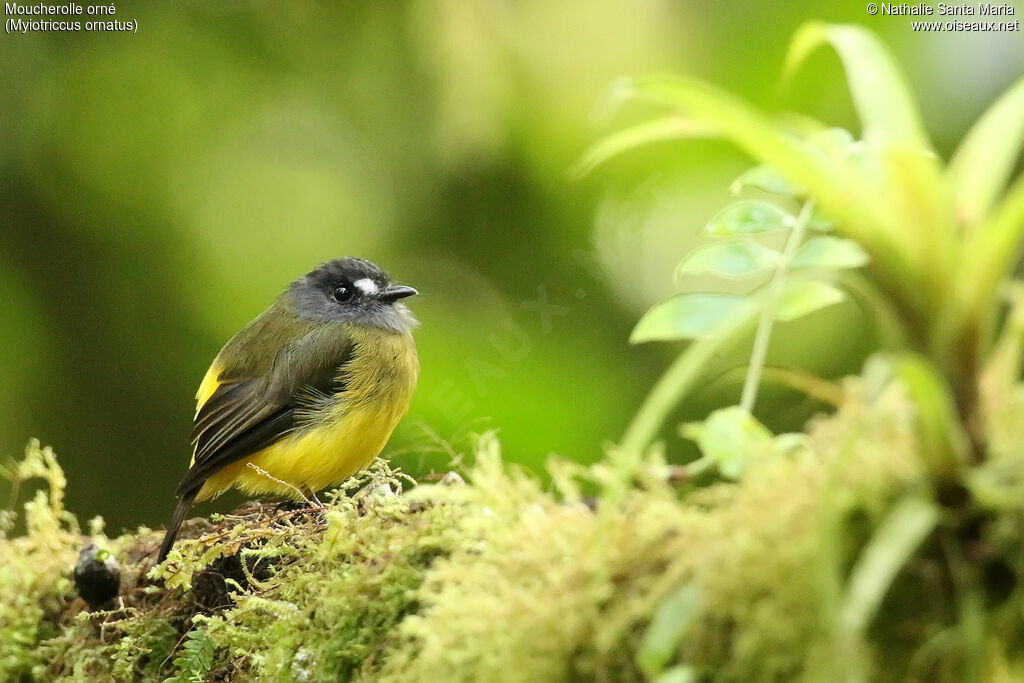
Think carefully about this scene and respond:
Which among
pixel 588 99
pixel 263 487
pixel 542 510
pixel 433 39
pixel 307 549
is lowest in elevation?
pixel 263 487

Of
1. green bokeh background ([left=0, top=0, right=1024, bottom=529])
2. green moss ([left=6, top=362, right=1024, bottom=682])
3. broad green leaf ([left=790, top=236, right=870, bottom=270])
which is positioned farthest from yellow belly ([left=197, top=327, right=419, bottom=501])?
broad green leaf ([left=790, top=236, right=870, bottom=270])

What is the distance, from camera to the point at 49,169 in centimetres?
644

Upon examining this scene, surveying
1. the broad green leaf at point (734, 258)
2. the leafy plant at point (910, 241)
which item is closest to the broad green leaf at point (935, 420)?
the leafy plant at point (910, 241)

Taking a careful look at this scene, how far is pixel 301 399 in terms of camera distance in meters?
4.18

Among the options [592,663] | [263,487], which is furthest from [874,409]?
[263,487]

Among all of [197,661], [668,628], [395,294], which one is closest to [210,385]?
[395,294]

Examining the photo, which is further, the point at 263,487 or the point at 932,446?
the point at 263,487

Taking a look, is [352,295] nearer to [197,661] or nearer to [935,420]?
[197,661]

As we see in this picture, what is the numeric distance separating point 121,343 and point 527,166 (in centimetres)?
255

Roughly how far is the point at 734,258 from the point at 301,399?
2.68 m

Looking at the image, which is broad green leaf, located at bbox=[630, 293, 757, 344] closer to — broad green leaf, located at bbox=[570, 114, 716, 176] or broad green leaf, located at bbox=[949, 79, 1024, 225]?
Answer: broad green leaf, located at bbox=[570, 114, 716, 176]

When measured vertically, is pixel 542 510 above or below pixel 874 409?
below

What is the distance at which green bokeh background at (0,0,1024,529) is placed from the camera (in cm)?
524

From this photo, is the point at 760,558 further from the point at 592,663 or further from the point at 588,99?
the point at 588,99
